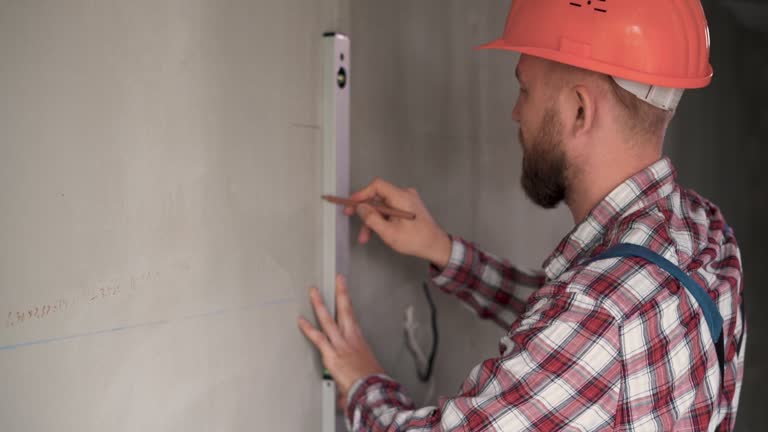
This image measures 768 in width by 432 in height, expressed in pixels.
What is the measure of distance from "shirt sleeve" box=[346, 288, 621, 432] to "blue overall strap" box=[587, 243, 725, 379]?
3.7 inches

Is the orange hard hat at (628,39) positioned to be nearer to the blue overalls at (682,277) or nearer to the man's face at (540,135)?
the man's face at (540,135)

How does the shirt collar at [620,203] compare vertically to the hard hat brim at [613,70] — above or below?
below

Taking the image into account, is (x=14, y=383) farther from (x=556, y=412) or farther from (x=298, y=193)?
(x=556, y=412)

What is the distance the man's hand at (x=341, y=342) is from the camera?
127 centimetres

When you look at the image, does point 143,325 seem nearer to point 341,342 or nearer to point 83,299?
point 83,299

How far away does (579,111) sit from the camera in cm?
118

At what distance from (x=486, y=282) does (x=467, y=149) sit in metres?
0.36

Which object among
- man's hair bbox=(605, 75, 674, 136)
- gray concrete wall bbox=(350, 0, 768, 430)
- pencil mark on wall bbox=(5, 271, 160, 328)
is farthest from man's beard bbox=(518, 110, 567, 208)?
pencil mark on wall bbox=(5, 271, 160, 328)

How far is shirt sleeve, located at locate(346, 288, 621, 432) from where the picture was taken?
0.98 meters

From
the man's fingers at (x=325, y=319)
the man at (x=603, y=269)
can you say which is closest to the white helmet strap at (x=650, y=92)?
the man at (x=603, y=269)

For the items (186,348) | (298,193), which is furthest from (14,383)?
(298,193)

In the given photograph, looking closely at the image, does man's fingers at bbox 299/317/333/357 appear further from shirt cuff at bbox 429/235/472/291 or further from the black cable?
the black cable

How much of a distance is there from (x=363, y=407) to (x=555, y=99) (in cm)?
61

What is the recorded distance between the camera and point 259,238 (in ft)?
3.71
